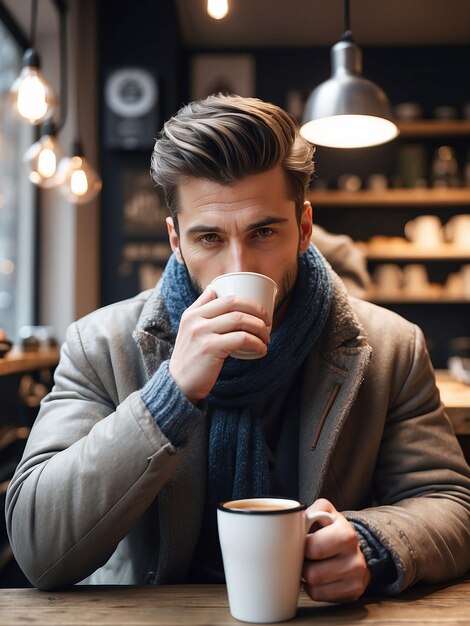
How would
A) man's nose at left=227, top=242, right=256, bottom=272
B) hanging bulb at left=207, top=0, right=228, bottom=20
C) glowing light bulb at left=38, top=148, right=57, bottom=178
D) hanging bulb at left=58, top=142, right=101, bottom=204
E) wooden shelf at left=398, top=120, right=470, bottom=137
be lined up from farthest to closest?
wooden shelf at left=398, top=120, right=470, bottom=137 < hanging bulb at left=58, top=142, right=101, bottom=204 < glowing light bulb at left=38, top=148, right=57, bottom=178 < hanging bulb at left=207, top=0, right=228, bottom=20 < man's nose at left=227, top=242, right=256, bottom=272

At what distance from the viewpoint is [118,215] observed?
5.15 metres

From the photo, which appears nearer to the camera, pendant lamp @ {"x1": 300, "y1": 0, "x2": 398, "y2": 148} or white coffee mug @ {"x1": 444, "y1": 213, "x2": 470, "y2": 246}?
pendant lamp @ {"x1": 300, "y1": 0, "x2": 398, "y2": 148}

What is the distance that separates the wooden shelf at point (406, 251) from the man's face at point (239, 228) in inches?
154

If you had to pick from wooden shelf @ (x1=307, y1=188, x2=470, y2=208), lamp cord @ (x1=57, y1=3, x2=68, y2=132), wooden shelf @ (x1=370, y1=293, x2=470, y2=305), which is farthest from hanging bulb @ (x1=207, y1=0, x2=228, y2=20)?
wooden shelf @ (x1=370, y1=293, x2=470, y2=305)

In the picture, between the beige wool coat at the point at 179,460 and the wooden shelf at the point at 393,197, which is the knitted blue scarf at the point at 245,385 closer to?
the beige wool coat at the point at 179,460

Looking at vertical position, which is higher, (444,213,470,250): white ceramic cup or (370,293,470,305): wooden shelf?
(444,213,470,250): white ceramic cup

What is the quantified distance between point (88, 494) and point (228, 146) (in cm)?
61

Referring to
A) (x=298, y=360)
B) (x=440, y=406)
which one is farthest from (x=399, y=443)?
(x=298, y=360)

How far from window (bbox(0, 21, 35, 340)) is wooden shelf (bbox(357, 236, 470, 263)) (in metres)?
2.18

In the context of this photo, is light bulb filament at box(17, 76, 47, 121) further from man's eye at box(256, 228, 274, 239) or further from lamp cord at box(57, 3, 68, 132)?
man's eye at box(256, 228, 274, 239)

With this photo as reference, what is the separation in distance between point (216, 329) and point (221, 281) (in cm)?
7

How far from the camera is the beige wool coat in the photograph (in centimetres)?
107

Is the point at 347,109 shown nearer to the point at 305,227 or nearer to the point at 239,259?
the point at 305,227

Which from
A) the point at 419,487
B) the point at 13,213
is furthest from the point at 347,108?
the point at 13,213
